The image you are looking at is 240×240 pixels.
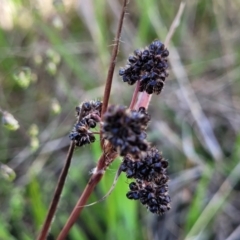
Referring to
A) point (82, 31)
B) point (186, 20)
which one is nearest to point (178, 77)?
point (186, 20)

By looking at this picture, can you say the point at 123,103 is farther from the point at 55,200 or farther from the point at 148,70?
the point at 148,70

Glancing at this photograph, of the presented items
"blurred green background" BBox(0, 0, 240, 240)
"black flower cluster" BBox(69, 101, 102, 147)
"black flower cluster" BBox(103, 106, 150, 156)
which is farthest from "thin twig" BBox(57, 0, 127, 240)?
"blurred green background" BBox(0, 0, 240, 240)

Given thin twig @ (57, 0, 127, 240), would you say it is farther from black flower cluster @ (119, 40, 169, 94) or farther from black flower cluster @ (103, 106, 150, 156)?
black flower cluster @ (103, 106, 150, 156)

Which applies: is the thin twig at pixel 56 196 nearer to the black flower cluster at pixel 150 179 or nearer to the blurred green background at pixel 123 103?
the black flower cluster at pixel 150 179

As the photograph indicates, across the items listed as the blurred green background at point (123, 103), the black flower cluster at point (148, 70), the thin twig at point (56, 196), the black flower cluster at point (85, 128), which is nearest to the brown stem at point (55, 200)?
the thin twig at point (56, 196)

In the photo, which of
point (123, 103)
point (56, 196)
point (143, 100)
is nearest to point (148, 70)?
point (143, 100)

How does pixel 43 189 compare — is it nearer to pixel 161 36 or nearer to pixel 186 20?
pixel 161 36
